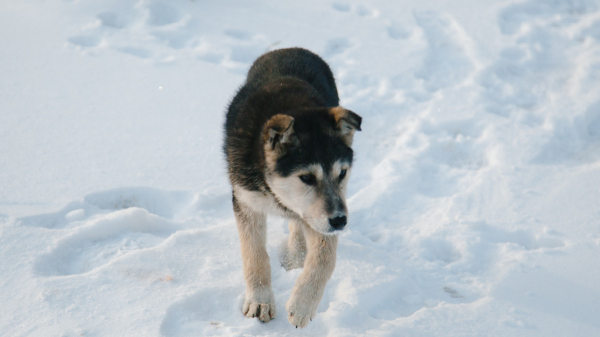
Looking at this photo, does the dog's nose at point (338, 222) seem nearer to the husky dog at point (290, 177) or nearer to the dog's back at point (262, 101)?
the husky dog at point (290, 177)

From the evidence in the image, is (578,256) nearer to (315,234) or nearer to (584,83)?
(315,234)

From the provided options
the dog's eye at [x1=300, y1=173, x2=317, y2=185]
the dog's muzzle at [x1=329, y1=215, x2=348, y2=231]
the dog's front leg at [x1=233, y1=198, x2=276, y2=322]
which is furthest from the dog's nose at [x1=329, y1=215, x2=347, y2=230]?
the dog's front leg at [x1=233, y1=198, x2=276, y2=322]

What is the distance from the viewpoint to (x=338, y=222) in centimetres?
291

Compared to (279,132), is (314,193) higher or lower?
lower

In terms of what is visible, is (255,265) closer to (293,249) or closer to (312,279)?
(312,279)

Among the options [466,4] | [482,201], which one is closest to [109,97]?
[482,201]

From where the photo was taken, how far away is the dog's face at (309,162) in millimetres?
2994

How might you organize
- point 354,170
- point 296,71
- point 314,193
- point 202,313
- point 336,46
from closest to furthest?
point 314,193 < point 202,313 < point 296,71 < point 354,170 < point 336,46

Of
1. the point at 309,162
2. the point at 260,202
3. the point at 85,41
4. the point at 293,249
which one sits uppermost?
the point at 309,162

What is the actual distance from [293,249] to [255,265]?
0.68 meters

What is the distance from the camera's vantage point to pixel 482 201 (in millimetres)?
4477

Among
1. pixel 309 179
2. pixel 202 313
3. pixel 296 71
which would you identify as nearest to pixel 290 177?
pixel 309 179

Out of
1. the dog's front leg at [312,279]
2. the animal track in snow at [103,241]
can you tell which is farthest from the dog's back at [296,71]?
the animal track in snow at [103,241]

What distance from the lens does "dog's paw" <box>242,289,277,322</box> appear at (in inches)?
123
